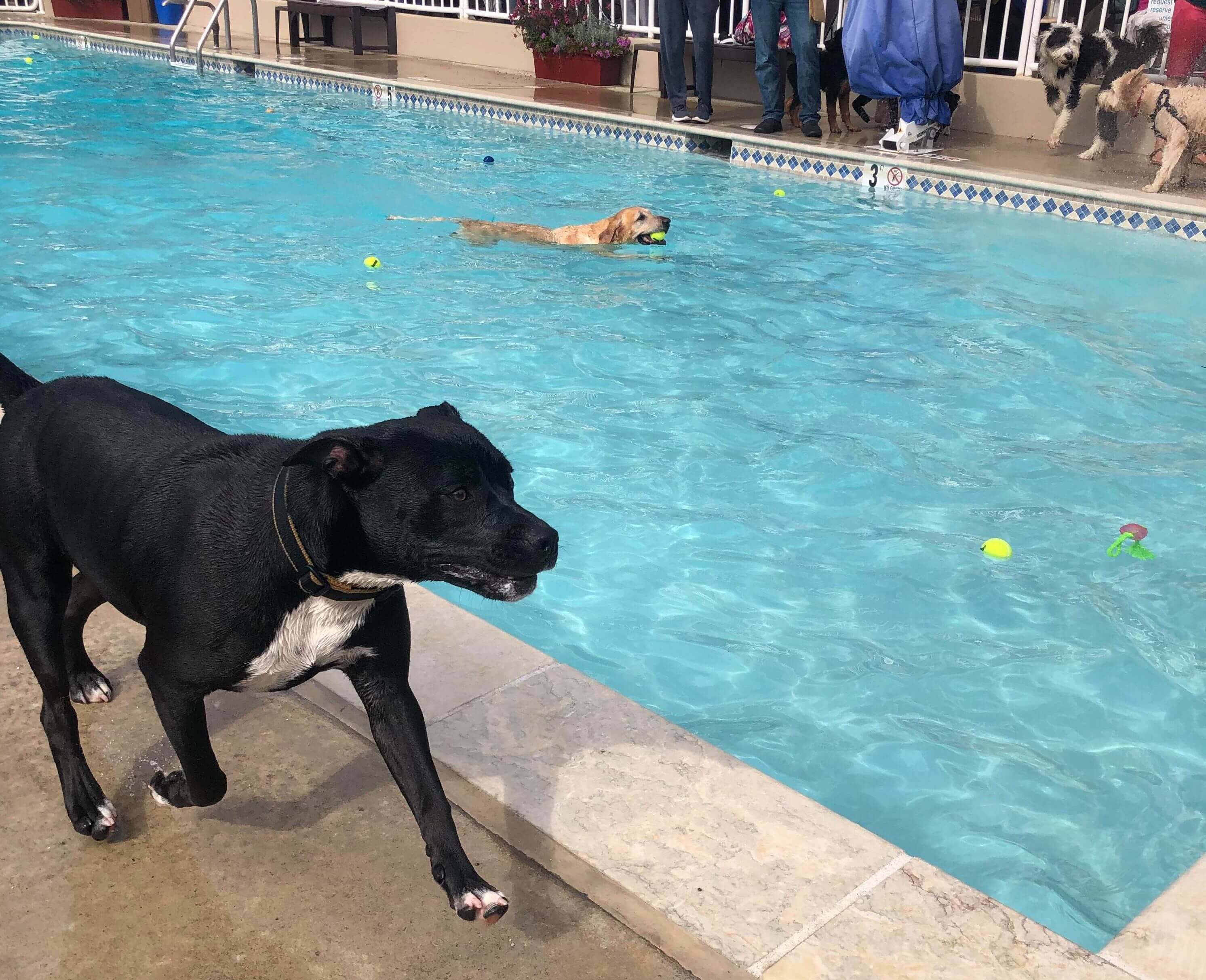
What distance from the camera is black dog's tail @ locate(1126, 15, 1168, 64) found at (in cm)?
1162

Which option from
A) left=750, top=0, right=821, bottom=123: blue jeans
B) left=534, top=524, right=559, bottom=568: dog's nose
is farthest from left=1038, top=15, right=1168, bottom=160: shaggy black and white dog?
left=534, top=524, right=559, bottom=568: dog's nose

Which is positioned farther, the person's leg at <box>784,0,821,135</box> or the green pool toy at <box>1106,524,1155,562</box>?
the person's leg at <box>784,0,821,135</box>

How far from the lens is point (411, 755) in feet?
7.99

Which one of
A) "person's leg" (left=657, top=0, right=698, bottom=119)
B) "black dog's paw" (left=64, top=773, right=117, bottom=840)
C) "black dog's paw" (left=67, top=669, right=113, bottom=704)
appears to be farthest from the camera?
"person's leg" (left=657, top=0, right=698, bottom=119)

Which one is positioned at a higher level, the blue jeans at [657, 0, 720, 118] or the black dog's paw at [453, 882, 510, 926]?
the blue jeans at [657, 0, 720, 118]

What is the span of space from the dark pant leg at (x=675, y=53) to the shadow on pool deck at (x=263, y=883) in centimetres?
1180

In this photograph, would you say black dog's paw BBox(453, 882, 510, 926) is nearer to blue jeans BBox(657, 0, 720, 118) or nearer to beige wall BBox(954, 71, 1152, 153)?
beige wall BBox(954, 71, 1152, 153)

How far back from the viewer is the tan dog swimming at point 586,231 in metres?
9.23

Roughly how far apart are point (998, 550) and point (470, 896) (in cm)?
355

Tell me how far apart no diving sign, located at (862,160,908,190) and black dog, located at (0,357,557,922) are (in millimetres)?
9843

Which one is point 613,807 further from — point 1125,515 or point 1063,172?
point 1063,172

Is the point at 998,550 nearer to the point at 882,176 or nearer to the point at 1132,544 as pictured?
the point at 1132,544

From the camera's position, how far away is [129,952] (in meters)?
2.26

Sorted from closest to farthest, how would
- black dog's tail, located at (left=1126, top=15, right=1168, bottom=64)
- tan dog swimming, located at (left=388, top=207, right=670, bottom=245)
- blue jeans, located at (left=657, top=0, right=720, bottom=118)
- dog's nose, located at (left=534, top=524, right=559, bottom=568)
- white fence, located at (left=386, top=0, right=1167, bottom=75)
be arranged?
1. dog's nose, located at (left=534, top=524, right=559, bottom=568)
2. tan dog swimming, located at (left=388, top=207, right=670, bottom=245)
3. black dog's tail, located at (left=1126, top=15, right=1168, bottom=64)
4. white fence, located at (left=386, top=0, right=1167, bottom=75)
5. blue jeans, located at (left=657, top=0, right=720, bottom=118)
